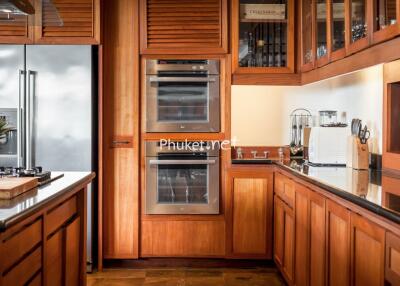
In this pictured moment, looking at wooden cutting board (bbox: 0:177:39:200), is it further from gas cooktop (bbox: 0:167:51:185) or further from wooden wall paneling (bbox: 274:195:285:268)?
wooden wall paneling (bbox: 274:195:285:268)

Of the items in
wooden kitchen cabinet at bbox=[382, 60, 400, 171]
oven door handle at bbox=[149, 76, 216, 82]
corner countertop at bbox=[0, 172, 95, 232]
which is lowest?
corner countertop at bbox=[0, 172, 95, 232]

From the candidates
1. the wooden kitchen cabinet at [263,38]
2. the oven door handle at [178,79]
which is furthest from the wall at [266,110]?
Result: the oven door handle at [178,79]

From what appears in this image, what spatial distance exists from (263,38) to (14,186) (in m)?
2.57

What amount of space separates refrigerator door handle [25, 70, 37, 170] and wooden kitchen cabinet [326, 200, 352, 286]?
2.29 meters

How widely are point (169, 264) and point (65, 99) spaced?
5.07 feet

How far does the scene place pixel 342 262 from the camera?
1.96 m

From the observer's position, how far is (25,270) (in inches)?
64.8

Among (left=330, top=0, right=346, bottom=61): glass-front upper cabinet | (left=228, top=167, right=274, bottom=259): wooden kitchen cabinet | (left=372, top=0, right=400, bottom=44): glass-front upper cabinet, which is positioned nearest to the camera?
(left=372, top=0, right=400, bottom=44): glass-front upper cabinet

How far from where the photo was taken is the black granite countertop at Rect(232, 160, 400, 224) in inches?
61.5

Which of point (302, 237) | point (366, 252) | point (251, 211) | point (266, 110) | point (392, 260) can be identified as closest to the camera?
point (392, 260)

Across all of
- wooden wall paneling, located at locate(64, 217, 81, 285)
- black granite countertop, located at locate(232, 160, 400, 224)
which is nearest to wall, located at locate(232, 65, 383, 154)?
black granite countertop, located at locate(232, 160, 400, 224)

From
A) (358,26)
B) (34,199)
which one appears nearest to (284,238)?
(358,26)

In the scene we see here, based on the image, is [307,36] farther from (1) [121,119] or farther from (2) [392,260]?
(2) [392,260]

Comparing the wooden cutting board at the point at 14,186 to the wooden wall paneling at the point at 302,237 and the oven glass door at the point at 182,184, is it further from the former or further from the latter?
the oven glass door at the point at 182,184
